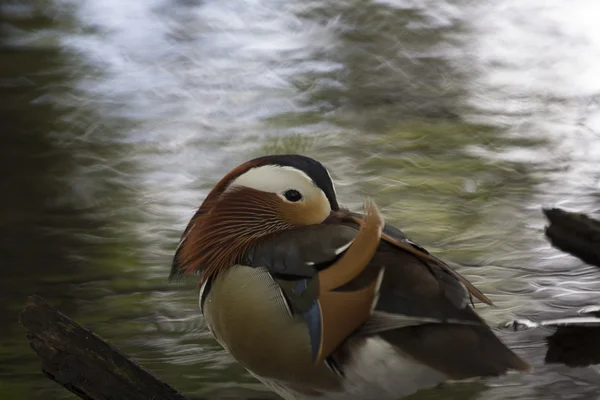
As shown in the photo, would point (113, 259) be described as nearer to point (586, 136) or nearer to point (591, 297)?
point (591, 297)

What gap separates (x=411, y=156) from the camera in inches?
131

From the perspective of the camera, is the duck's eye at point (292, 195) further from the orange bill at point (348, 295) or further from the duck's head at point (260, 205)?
the orange bill at point (348, 295)

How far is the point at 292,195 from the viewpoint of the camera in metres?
1.45

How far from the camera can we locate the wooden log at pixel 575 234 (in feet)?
6.47

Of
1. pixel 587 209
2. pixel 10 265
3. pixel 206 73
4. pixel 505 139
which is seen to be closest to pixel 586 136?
pixel 505 139

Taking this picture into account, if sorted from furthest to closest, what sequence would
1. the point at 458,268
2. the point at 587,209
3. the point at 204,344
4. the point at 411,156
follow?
the point at 411,156 → the point at 587,209 → the point at 458,268 → the point at 204,344

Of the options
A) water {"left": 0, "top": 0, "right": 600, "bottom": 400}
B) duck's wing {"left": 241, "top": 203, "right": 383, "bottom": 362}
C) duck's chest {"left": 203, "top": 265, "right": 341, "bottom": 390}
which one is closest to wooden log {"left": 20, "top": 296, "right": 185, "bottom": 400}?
duck's chest {"left": 203, "top": 265, "right": 341, "bottom": 390}

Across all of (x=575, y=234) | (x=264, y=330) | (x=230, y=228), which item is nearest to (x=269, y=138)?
(x=575, y=234)

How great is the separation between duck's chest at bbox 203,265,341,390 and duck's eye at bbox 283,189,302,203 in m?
0.12

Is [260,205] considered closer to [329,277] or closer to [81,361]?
[329,277]

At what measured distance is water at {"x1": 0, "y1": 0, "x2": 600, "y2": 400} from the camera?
2369 millimetres

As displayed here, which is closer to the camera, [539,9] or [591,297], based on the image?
[591,297]

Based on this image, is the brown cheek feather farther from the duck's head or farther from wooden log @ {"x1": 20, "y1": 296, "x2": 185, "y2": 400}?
wooden log @ {"x1": 20, "y1": 296, "x2": 185, "y2": 400}

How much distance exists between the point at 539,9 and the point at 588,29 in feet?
1.06
